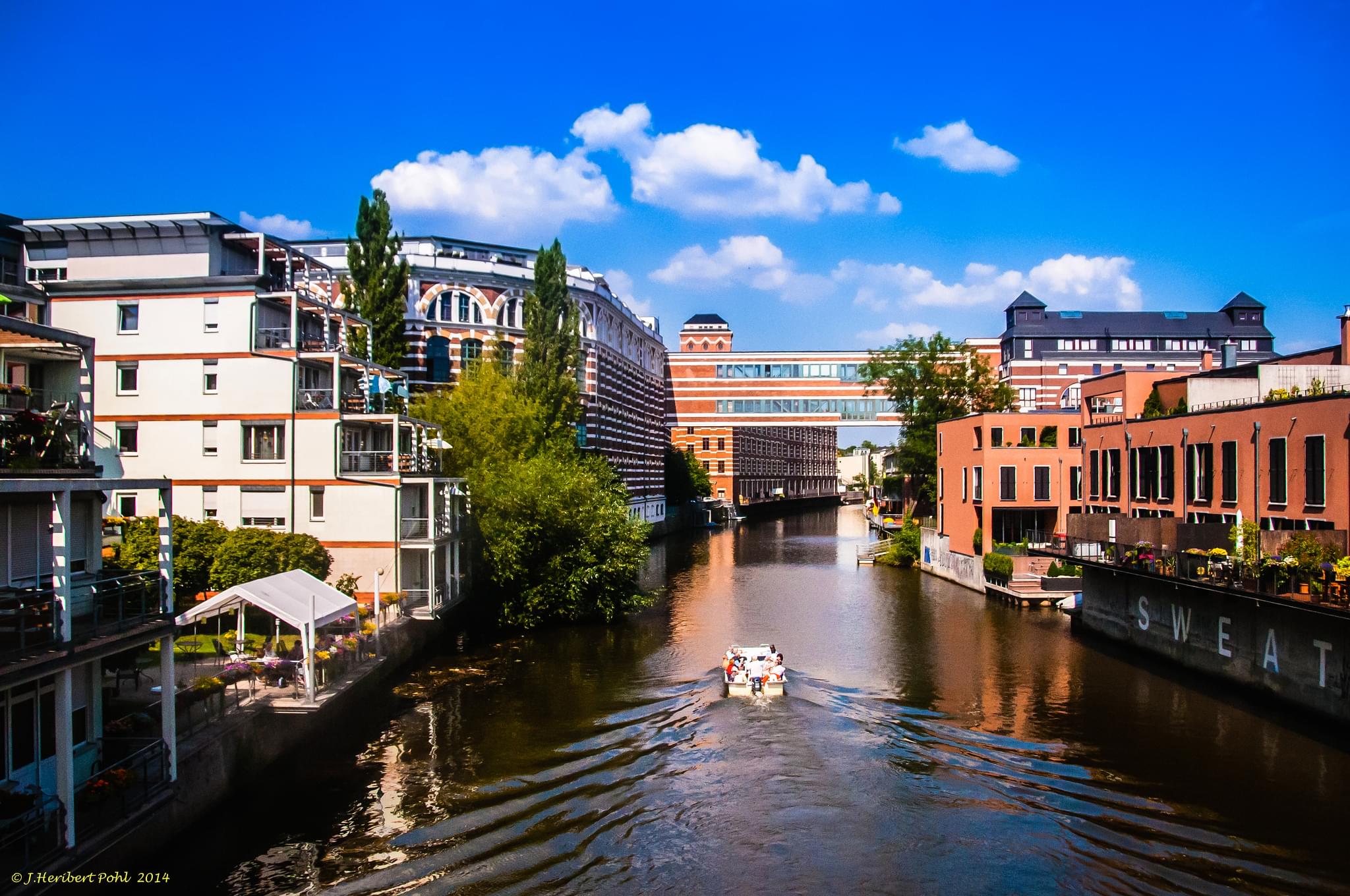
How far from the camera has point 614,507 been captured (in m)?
41.3

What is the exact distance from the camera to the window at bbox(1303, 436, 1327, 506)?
27719 mm

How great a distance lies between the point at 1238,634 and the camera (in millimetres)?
28031

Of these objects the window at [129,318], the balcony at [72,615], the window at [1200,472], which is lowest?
the balcony at [72,615]

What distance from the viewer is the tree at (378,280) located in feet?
169

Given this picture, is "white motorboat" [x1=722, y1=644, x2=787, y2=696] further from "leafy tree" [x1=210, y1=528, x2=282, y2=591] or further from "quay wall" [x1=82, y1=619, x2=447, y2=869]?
"leafy tree" [x1=210, y1=528, x2=282, y2=591]

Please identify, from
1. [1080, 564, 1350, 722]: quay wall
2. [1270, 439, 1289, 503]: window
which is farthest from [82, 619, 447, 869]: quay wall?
[1270, 439, 1289, 503]: window

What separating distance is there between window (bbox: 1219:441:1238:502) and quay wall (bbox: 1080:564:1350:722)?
3.97 m

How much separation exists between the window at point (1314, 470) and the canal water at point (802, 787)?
6.54 m

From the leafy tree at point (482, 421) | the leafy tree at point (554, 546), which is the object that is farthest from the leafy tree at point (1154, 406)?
the leafy tree at point (482, 421)

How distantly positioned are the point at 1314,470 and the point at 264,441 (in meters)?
35.0

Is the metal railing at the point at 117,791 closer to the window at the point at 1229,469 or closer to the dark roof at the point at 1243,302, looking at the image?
the window at the point at 1229,469

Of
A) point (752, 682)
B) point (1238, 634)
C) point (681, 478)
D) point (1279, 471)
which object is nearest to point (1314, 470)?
point (1279, 471)

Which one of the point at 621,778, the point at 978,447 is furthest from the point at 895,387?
the point at 621,778

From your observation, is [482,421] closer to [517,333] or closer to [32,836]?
[517,333]
